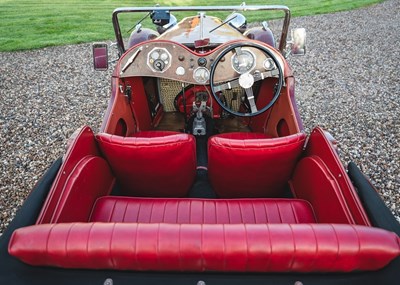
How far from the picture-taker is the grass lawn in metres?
8.61

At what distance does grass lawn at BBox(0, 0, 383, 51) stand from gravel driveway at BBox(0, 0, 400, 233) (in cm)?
74

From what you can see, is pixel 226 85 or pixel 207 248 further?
pixel 226 85

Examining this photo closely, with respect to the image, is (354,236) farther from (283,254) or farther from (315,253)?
(283,254)

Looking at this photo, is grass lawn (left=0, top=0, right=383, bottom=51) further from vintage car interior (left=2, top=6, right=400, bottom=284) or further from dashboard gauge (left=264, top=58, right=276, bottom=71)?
dashboard gauge (left=264, top=58, right=276, bottom=71)

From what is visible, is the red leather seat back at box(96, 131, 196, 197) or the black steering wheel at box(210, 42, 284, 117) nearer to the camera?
the red leather seat back at box(96, 131, 196, 197)

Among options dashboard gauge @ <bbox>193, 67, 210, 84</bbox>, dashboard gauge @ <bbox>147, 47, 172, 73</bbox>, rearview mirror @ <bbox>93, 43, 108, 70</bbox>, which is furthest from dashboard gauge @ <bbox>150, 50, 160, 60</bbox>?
rearview mirror @ <bbox>93, 43, 108, 70</bbox>

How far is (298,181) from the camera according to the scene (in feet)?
8.71

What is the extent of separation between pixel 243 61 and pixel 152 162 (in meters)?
1.42

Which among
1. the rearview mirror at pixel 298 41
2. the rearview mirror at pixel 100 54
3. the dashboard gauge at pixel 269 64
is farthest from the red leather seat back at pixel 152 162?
the rearview mirror at pixel 298 41

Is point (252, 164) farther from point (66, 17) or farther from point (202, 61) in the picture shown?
point (66, 17)

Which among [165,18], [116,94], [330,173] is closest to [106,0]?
[165,18]

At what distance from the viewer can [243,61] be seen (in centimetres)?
320

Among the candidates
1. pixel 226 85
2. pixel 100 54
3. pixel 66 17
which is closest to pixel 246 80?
pixel 226 85

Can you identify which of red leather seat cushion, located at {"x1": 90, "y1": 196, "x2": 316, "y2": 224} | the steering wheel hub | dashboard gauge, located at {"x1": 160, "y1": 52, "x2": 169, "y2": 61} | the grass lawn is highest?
dashboard gauge, located at {"x1": 160, "y1": 52, "x2": 169, "y2": 61}
